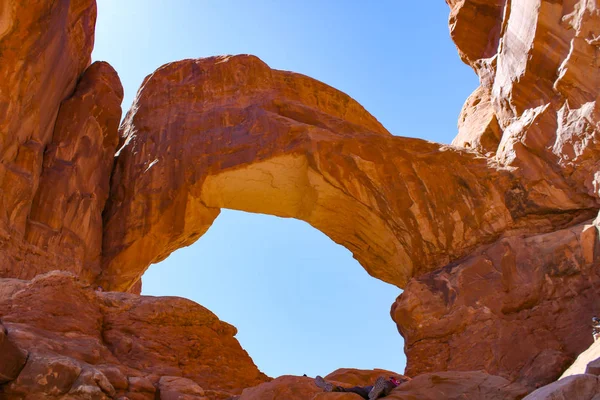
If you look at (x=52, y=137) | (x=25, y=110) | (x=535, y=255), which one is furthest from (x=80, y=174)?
(x=535, y=255)

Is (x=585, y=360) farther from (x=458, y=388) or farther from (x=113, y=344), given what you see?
(x=113, y=344)

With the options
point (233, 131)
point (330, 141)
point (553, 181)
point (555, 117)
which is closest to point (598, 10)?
point (555, 117)

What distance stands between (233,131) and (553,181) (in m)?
10.6

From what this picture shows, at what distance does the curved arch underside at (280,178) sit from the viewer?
19.0 meters

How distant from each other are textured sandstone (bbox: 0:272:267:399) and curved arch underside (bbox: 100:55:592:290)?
650 cm

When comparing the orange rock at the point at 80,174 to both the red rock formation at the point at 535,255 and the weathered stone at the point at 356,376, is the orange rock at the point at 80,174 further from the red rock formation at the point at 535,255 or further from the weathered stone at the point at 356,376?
the red rock formation at the point at 535,255

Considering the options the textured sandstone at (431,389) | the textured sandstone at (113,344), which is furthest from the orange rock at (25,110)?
the textured sandstone at (431,389)

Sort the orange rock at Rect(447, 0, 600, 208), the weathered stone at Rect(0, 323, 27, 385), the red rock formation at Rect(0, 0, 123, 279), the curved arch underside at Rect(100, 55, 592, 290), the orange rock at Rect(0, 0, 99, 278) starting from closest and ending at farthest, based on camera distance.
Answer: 1. the weathered stone at Rect(0, 323, 27, 385)
2. the orange rock at Rect(447, 0, 600, 208)
3. the orange rock at Rect(0, 0, 99, 278)
4. the red rock formation at Rect(0, 0, 123, 279)
5. the curved arch underside at Rect(100, 55, 592, 290)

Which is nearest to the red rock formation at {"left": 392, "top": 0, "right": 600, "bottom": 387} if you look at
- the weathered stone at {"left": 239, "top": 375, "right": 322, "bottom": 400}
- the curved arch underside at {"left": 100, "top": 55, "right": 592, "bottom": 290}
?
the curved arch underside at {"left": 100, "top": 55, "right": 592, "bottom": 290}

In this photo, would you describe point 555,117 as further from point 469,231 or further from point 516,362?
point 516,362

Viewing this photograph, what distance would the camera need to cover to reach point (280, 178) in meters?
21.6

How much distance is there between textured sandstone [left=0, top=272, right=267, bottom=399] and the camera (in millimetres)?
10484

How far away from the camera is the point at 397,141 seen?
67.7 ft

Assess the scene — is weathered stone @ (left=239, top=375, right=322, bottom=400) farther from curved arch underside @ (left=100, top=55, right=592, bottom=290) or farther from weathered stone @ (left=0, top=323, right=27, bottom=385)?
curved arch underside @ (left=100, top=55, right=592, bottom=290)
